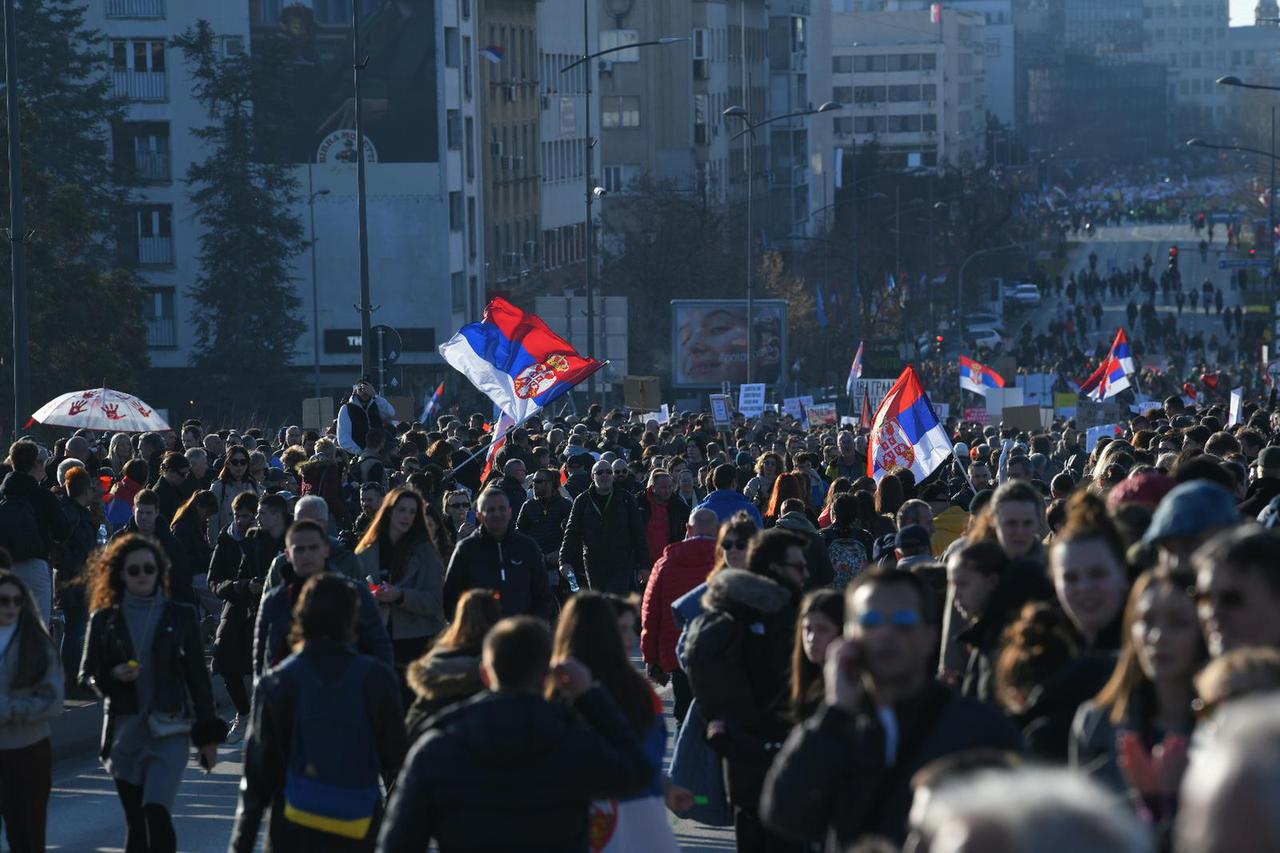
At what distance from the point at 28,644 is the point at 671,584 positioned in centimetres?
343

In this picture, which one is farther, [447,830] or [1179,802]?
[447,830]

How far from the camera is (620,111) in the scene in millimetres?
102812

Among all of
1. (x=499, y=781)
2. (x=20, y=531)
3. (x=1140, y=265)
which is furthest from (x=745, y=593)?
(x=1140, y=265)

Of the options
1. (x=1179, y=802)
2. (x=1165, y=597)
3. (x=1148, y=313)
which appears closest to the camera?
(x=1179, y=802)

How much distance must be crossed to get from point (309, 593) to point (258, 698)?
372mm

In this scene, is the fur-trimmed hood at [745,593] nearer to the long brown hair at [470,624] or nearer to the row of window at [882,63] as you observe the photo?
the long brown hair at [470,624]

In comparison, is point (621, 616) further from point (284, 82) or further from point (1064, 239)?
point (1064, 239)

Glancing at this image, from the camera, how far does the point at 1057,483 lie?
14.3m

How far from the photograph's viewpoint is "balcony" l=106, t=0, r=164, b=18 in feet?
221

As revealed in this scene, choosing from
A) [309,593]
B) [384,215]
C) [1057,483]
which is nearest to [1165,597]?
[309,593]

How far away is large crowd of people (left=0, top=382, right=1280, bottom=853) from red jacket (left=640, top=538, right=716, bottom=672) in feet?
0.05

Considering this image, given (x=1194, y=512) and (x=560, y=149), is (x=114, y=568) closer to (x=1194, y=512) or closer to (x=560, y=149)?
(x=1194, y=512)

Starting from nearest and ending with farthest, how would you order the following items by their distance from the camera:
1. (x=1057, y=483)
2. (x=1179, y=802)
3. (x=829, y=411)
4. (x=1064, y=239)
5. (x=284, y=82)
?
(x=1179, y=802), (x=1057, y=483), (x=829, y=411), (x=284, y=82), (x=1064, y=239)

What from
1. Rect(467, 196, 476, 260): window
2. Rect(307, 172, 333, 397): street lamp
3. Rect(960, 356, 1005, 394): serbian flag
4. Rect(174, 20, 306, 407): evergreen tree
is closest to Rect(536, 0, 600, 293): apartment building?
Rect(467, 196, 476, 260): window
